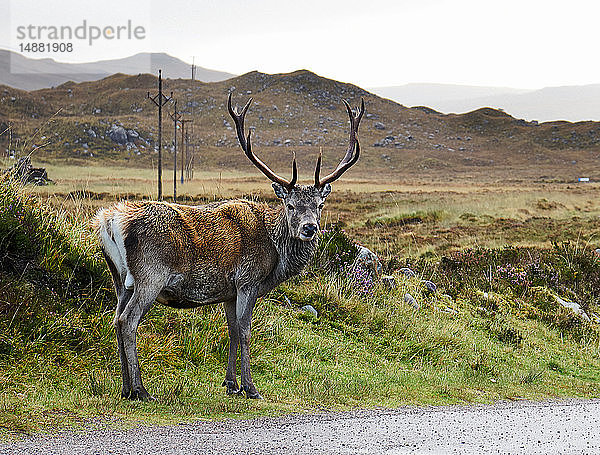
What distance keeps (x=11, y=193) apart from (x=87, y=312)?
216 cm

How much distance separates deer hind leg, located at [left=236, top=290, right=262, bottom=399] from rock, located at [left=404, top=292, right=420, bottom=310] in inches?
212

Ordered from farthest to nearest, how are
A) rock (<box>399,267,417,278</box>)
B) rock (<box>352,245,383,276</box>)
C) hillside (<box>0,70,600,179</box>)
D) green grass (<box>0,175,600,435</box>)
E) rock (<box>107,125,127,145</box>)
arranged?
rock (<box>107,125,127,145</box>) → hillside (<box>0,70,600,179</box>) → rock (<box>399,267,417,278</box>) → rock (<box>352,245,383,276</box>) → green grass (<box>0,175,600,435</box>)

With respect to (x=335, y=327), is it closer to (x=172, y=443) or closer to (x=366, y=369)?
(x=366, y=369)

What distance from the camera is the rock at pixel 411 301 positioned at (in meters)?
12.7

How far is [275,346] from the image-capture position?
10.0m

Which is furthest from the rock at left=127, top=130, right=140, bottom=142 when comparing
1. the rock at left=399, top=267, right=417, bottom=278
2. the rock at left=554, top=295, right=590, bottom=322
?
the rock at left=554, top=295, right=590, bottom=322

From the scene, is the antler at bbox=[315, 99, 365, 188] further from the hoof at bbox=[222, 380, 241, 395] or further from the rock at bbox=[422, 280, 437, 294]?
the rock at bbox=[422, 280, 437, 294]

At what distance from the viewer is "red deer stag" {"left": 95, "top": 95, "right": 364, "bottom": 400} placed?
24.0 ft

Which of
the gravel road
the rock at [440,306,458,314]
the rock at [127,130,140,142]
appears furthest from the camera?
the rock at [127,130,140,142]


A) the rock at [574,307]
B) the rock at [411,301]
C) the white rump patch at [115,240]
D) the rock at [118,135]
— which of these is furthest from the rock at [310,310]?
the rock at [118,135]

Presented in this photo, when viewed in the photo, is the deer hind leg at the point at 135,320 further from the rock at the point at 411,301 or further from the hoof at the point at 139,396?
the rock at the point at 411,301

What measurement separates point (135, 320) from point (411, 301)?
670 cm

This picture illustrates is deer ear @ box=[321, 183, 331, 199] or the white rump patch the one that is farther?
deer ear @ box=[321, 183, 331, 199]

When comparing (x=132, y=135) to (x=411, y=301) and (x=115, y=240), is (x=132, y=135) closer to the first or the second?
(x=411, y=301)
